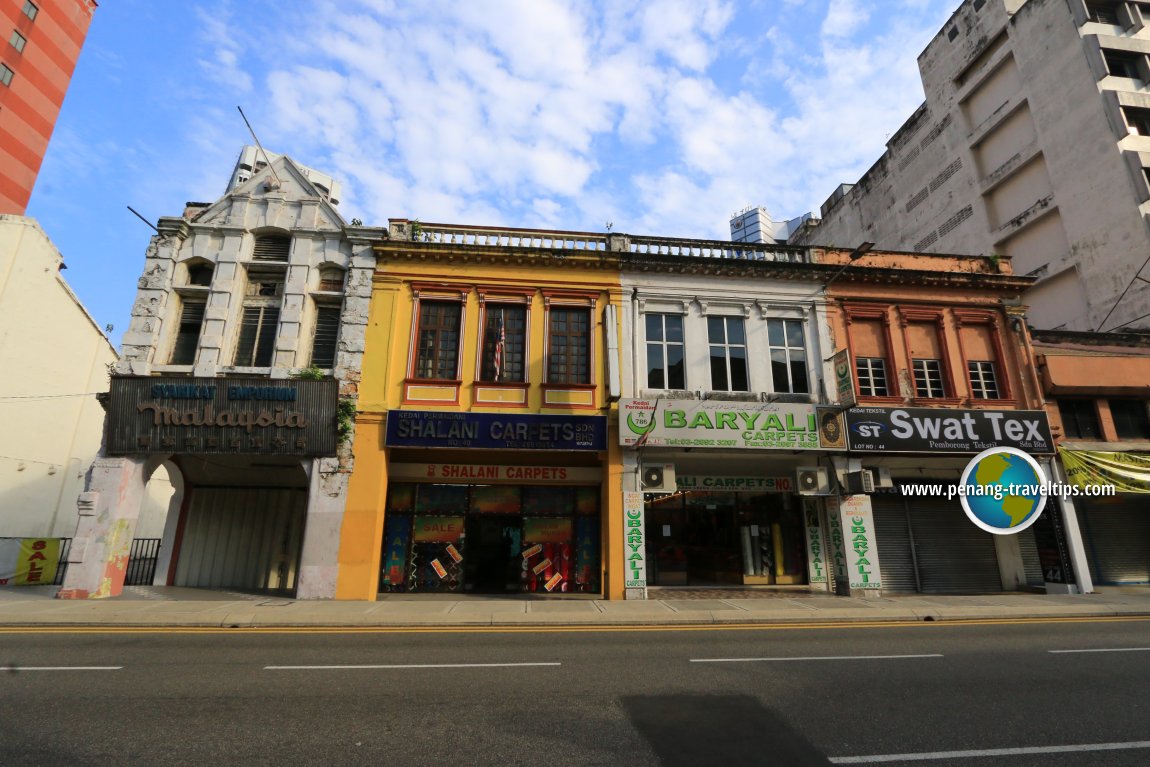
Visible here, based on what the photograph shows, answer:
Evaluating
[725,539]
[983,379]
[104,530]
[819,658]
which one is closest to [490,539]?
[725,539]

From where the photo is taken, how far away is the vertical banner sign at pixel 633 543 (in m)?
14.7

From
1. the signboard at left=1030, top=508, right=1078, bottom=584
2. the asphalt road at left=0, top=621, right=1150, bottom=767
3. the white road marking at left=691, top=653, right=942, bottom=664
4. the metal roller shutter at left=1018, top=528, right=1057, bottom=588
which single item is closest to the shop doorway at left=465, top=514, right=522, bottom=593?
the asphalt road at left=0, top=621, right=1150, bottom=767

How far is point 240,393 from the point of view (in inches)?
587

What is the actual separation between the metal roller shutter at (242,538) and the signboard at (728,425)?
1171cm

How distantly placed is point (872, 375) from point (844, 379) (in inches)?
97.5

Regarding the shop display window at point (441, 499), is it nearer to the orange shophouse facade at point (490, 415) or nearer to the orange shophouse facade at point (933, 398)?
the orange shophouse facade at point (490, 415)

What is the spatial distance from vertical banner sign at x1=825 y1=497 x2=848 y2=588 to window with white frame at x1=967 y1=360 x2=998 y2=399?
659 cm

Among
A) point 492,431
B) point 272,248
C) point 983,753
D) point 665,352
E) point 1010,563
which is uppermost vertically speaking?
point 272,248

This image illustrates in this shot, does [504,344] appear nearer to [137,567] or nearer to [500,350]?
[500,350]

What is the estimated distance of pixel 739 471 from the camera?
17.2 metres

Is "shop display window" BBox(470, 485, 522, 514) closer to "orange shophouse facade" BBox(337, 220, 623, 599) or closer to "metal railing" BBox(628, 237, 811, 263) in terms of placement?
"orange shophouse facade" BBox(337, 220, 623, 599)

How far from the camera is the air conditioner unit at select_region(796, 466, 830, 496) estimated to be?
15906mm

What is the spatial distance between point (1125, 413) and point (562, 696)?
2273 cm

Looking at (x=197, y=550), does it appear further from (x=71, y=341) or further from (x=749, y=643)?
(x=749, y=643)
